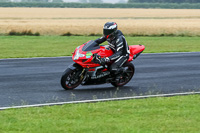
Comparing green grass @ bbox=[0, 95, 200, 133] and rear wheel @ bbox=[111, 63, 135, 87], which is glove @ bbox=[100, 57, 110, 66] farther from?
green grass @ bbox=[0, 95, 200, 133]

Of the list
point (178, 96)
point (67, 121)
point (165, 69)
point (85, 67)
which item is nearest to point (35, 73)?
point (85, 67)

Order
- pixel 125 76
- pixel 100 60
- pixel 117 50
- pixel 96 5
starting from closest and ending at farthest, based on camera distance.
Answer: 1. pixel 100 60
2. pixel 117 50
3. pixel 125 76
4. pixel 96 5

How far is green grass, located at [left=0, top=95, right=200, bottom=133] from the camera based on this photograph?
23.3 feet

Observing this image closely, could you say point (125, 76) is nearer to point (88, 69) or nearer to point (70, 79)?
point (88, 69)

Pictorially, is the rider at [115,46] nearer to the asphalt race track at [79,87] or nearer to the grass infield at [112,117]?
the asphalt race track at [79,87]

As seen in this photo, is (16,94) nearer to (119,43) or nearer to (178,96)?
(119,43)

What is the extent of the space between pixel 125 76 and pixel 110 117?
4.12 meters

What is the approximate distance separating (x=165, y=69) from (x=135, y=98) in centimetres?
551

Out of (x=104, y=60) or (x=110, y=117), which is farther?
(x=104, y=60)

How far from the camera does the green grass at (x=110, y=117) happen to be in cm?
711

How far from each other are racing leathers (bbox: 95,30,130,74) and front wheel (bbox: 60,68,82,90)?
92 cm

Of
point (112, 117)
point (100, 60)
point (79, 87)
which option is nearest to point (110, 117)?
point (112, 117)

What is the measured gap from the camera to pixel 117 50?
11.3 m

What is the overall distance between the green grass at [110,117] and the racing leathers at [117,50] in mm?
1984
